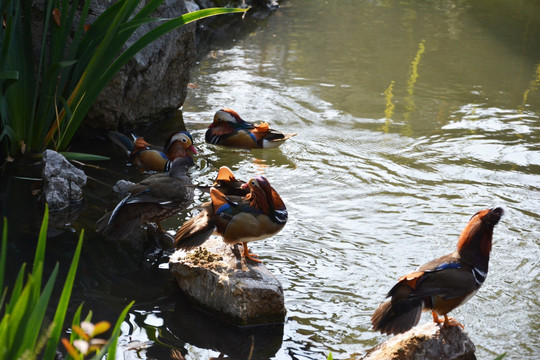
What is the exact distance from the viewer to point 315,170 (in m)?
6.68

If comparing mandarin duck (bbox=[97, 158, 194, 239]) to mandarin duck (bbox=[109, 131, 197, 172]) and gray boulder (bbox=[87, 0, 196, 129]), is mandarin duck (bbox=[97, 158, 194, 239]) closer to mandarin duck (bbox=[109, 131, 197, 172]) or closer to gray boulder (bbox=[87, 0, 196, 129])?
mandarin duck (bbox=[109, 131, 197, 172])

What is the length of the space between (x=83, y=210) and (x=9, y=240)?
2.44 feet

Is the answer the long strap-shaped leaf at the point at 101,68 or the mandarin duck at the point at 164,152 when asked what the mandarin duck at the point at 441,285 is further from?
the mandarin duck at the point at 164,152

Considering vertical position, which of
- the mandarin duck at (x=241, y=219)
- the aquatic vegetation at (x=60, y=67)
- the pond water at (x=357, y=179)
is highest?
the aquatic vegetation at (x=60, y=67)

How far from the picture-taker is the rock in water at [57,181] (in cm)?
532

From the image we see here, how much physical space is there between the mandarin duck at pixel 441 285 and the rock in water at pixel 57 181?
9.52ft

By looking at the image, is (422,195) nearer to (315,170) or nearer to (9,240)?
(315,170)

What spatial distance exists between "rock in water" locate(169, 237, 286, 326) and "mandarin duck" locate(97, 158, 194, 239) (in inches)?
16.6

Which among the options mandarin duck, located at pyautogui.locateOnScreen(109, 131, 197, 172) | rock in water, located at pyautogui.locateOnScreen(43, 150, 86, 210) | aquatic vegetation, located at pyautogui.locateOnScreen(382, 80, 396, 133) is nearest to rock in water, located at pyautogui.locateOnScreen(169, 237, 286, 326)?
rock in water, located at pyautogui.locateOnScreen(43, 150, 86, 210)

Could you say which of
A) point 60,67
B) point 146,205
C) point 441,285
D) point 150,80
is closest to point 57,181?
point 60,67

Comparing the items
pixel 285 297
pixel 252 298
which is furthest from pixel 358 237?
pixel 252 298

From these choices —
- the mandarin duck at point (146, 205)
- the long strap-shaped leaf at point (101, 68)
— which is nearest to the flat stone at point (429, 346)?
the mandarin duck at point (146, 205)

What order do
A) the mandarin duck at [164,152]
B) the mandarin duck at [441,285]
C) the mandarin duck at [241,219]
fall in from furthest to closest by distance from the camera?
the mandarin duck at [164,152] < the mandarin duck at [241,219] < the mandarin duck at [441,285]

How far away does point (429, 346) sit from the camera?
12.0ft
